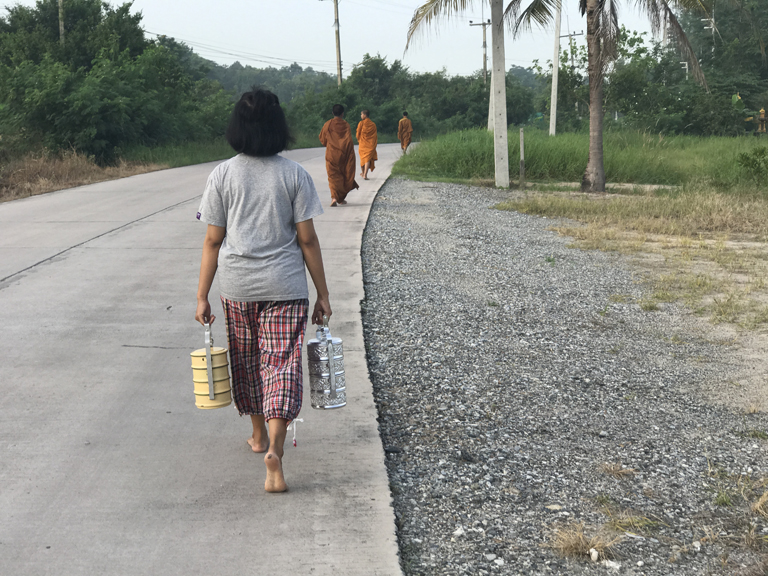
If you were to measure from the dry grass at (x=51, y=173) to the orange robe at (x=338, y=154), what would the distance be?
630 centimetres

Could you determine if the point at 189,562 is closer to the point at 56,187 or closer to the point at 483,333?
the point at 483,333

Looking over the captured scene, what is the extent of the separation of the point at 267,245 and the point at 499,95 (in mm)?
14837

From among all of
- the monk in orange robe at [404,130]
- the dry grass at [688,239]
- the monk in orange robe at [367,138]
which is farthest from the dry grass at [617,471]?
the monk in orange robe at [404,130]

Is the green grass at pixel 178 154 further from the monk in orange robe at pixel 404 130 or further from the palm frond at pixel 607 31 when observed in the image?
the palm frond at pixel 607 31

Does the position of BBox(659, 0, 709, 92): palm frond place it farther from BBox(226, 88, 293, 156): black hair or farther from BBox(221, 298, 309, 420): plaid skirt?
BBox(221, 298, 309, 420): plaid skirt

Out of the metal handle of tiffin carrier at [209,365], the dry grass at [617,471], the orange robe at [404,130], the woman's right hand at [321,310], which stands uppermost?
the orange robe at [404,130]

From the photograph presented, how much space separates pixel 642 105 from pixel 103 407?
116 feet

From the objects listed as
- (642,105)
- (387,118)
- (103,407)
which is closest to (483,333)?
(103,407)

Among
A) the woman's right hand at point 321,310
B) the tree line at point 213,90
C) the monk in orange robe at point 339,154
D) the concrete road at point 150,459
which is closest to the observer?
the concrete road at point 150,459

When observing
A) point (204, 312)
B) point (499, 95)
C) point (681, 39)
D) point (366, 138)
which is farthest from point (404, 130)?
point (204, 312)

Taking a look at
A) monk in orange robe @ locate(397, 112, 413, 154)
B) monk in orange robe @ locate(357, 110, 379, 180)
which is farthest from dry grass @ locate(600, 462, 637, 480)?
monk in orange robe @ locate(397, 112, 413, 154)

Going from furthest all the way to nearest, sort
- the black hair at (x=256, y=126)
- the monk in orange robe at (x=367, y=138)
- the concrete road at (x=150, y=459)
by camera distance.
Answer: the monk in orange robe at (x=367, y=138) < the black hair at (x=256, y=126) < the concrete road at (x=150, y=459)

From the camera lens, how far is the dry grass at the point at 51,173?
16.4 m

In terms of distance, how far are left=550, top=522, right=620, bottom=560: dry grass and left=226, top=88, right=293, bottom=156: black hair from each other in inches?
79.5
